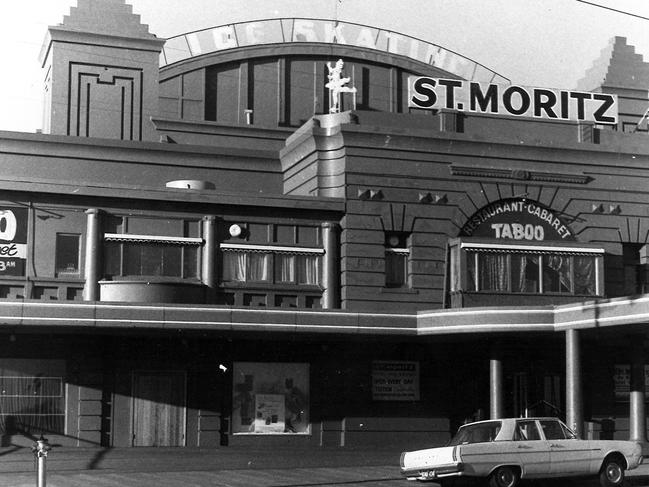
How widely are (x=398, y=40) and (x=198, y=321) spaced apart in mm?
19325

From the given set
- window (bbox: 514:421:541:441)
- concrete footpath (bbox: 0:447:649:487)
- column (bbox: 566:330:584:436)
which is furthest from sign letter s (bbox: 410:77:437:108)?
window (bbox: 514:421:541:441)

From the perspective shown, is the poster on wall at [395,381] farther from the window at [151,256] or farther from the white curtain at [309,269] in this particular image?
the window at [151,256]

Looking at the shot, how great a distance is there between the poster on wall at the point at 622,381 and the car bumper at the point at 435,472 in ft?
39.7

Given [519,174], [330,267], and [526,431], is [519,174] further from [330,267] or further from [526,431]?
[526,431]

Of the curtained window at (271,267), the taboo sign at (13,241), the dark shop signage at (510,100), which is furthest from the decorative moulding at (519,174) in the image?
the taboo sign at (13,241)

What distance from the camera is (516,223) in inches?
1193

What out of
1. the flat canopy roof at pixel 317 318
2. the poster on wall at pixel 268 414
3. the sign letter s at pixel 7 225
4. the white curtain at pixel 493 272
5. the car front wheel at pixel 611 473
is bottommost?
the car front wheel at pixel 611 473

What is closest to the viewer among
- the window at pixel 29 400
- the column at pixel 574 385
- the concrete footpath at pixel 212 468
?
the concrete footpath at pixel 212 468

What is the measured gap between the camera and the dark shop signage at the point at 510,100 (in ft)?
102

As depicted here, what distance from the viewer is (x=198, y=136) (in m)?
36.1

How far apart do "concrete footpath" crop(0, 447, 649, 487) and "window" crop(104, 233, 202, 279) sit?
4.69 meters

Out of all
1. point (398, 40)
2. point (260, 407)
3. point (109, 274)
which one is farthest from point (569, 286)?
point (398, 40)

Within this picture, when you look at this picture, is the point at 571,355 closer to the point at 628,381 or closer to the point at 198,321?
the point at 628,381

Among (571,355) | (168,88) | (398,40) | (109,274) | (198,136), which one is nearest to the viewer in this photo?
(571,355)
